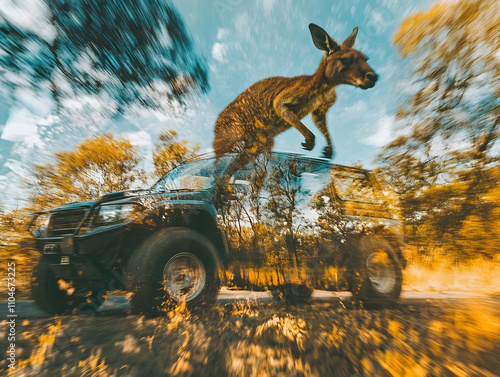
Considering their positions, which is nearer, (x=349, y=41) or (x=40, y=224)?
(x=40, y=224)

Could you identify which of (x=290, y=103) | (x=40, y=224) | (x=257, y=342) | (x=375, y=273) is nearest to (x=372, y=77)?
(x=290, y=103)

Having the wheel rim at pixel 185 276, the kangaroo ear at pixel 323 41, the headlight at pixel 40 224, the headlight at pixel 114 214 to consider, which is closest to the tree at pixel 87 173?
the headlight at pixel 40 224

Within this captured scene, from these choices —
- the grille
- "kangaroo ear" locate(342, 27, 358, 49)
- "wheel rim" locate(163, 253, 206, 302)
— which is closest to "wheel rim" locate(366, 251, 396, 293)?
"wheel rim" locate(163, 253, 206, 302)

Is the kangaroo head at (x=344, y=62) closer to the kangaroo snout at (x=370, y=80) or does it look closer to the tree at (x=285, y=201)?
the kangaroo snout at (x=370, y=80)

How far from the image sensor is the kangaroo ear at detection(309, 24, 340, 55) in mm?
3396

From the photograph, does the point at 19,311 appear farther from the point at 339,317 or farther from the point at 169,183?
the point at 339,317

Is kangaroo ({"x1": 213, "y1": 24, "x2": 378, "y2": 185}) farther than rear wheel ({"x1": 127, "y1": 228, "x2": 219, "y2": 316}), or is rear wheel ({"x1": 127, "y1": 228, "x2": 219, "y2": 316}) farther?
kangaroo ({"x1": 213, "y1": 24, "x2": 378, "y2": 185})

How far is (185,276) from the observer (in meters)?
2.66

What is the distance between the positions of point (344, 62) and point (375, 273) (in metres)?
3.22

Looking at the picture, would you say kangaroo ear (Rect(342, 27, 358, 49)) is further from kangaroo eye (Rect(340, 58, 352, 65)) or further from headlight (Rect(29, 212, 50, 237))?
headlight (Rect(29, 212, 50, 237))

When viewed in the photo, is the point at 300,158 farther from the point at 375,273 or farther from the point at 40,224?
the point at 40,224

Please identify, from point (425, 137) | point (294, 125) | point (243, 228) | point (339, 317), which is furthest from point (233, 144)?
point (425, 137)

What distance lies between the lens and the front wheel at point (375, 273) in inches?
131

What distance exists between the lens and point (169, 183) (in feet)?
11.0
